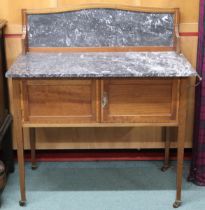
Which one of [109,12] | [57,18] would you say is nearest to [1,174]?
[57,18]

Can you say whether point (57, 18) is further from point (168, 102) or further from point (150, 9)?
point (168, 102)

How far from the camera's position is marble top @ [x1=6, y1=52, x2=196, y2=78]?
2.05 m

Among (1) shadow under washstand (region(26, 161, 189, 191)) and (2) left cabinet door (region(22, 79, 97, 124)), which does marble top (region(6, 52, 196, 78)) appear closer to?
(2) left cabinet door (region(22, 79, 97, 124))

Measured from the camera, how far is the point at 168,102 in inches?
84.8

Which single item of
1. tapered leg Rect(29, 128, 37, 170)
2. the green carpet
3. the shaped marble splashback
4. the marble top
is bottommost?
the green carpet

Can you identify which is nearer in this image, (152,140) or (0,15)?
(0,15)

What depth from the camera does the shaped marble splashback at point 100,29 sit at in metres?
2.48

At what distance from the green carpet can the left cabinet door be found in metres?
0.50

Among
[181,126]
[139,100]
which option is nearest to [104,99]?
[139,100]

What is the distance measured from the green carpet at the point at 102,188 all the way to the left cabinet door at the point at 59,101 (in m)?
0.50

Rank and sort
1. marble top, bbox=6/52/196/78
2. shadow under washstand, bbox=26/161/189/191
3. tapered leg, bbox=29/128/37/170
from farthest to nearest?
tapered leg, bbox=29/128/37/170 → shadow under washstand, bbox=26/161/189/191 → marble top, bbox=6/52/196/78

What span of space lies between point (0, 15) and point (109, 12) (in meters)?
0.63

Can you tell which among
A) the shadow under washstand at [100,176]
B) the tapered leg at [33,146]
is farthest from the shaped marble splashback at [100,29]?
the shadow under washstand at [100,176]

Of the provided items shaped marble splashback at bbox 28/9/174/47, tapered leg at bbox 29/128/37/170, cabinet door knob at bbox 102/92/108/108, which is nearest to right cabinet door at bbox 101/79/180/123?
cabinet door knob at bbox 102/92/108/108
